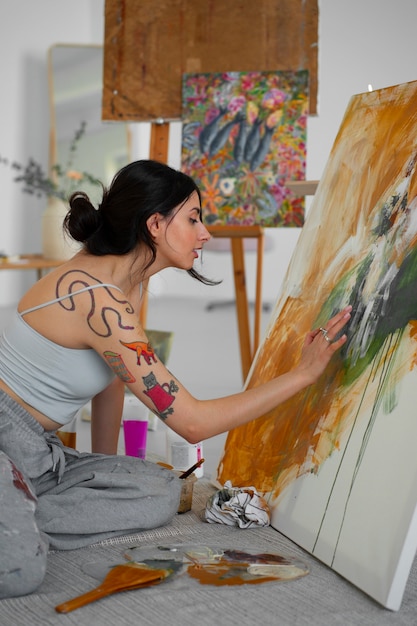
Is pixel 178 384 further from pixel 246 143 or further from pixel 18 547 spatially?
pixel 246 143

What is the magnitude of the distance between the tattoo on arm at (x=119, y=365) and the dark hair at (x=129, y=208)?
0.26 metres

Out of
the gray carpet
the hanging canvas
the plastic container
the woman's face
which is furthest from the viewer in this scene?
the hanging canvas

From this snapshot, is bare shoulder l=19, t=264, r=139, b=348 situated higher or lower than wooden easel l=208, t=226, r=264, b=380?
higher

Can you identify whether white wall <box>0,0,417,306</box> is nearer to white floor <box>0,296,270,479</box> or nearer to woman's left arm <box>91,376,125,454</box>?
white floor <box>0,296,270,479</box>

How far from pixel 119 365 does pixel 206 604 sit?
1.79 feet

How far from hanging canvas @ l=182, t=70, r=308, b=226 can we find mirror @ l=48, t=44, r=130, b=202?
3457 millimetres

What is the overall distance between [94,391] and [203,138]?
1559mm

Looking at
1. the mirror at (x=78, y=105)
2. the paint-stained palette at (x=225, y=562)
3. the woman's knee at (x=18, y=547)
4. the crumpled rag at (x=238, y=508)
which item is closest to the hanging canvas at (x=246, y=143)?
the crumpled rag at (x=238, y=508)

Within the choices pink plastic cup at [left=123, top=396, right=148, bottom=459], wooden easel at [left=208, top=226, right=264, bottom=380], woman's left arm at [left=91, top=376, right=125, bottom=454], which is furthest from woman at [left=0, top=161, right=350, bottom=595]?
wooden easel at [left=208, top=226, right=264, bottom=380]

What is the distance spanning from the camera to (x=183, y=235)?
2.01 meters

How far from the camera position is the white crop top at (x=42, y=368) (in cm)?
194

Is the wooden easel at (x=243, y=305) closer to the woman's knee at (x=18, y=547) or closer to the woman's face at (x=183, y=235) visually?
the woman's face at (x=183, y=235)

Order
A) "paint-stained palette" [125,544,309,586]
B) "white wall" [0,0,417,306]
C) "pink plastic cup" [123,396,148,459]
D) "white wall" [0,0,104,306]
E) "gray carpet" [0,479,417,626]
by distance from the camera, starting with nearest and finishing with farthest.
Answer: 1. "gray carpet" [0,479,417,626]
2. "paint-stained palette" [125,544,309,586]
3. "pink plastic cup" [123,396,148,459]
4. "white wall" [0,0,417,306]
5. "white wall" [0,0,104,306]

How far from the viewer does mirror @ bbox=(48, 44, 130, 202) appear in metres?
6.70
